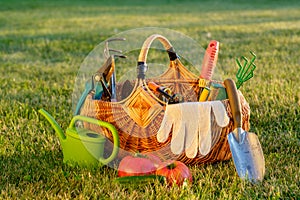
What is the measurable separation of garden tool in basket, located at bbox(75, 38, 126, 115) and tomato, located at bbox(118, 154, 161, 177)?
0.49 meters

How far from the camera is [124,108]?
250cm

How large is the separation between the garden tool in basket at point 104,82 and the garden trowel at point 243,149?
620 millimetres

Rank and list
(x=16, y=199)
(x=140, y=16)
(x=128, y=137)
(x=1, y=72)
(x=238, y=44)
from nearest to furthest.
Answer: (x=16, y=199) → (x=128, y=137) → (x=1, y=72) → (x=238, y=44) → (x=140, y=16)

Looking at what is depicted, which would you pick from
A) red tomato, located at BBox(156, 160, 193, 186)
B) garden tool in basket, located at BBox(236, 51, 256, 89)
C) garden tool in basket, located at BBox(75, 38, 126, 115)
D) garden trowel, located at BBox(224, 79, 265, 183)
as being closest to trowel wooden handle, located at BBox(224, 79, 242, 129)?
garden trowel, located at BBox(224, 79, 265, 183)

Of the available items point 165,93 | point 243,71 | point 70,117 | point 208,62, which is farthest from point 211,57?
point 70,117

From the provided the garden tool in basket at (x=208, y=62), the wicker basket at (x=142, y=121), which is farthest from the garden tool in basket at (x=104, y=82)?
the garden tool in basket at (x=208, y=62)

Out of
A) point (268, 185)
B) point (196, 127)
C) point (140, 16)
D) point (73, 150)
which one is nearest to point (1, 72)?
point (73, 150)

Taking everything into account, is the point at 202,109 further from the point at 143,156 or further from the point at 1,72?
the point at 1,72

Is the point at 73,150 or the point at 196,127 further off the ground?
the point at 196,127

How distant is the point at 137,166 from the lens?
2318 millimetres

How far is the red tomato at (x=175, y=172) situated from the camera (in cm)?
225

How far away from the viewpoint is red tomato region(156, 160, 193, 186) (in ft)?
7.39

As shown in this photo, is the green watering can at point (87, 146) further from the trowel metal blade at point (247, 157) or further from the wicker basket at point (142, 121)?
the trowel metal blade at point (247, 157)

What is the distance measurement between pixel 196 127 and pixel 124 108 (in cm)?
38
